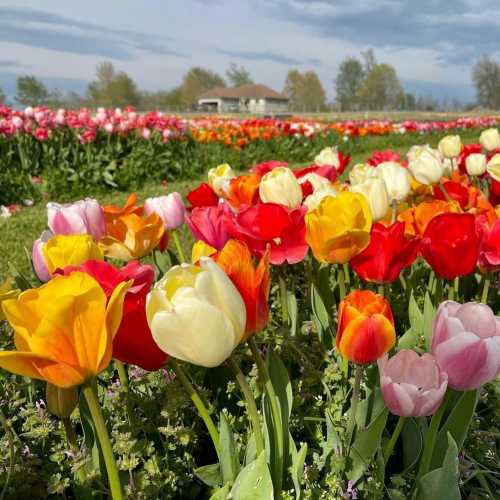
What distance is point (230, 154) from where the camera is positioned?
11750 mm

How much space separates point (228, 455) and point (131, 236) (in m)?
0.70

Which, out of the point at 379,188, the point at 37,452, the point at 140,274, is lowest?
the point at 37,452

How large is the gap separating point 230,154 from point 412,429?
1081 cm

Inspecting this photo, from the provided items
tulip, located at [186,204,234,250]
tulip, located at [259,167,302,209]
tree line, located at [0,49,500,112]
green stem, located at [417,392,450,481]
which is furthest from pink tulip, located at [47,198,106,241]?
tree line, located at [0,49,500,112]

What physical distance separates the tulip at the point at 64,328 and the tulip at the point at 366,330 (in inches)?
17.6

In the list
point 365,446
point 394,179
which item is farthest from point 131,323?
point 394,179

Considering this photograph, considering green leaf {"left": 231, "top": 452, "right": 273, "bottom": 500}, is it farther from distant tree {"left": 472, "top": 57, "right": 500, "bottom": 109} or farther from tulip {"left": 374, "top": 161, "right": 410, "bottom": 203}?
distant tree {"left": 472, "top": 57, "right": 500, "bottom": 109}

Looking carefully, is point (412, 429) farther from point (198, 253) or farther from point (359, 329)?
point (198, 253)

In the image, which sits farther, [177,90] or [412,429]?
[177,90]

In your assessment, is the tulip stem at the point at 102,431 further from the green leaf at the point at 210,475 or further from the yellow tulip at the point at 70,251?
the yellow tulip at the point at 70,251

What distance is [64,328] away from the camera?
2.60ft

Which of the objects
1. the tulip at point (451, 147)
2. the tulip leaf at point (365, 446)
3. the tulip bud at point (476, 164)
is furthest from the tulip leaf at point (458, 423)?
the tulip at point (451, 147)

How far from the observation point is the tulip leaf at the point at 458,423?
1.07 metres

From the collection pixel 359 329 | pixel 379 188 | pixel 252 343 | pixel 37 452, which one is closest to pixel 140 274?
pixel 252 343
